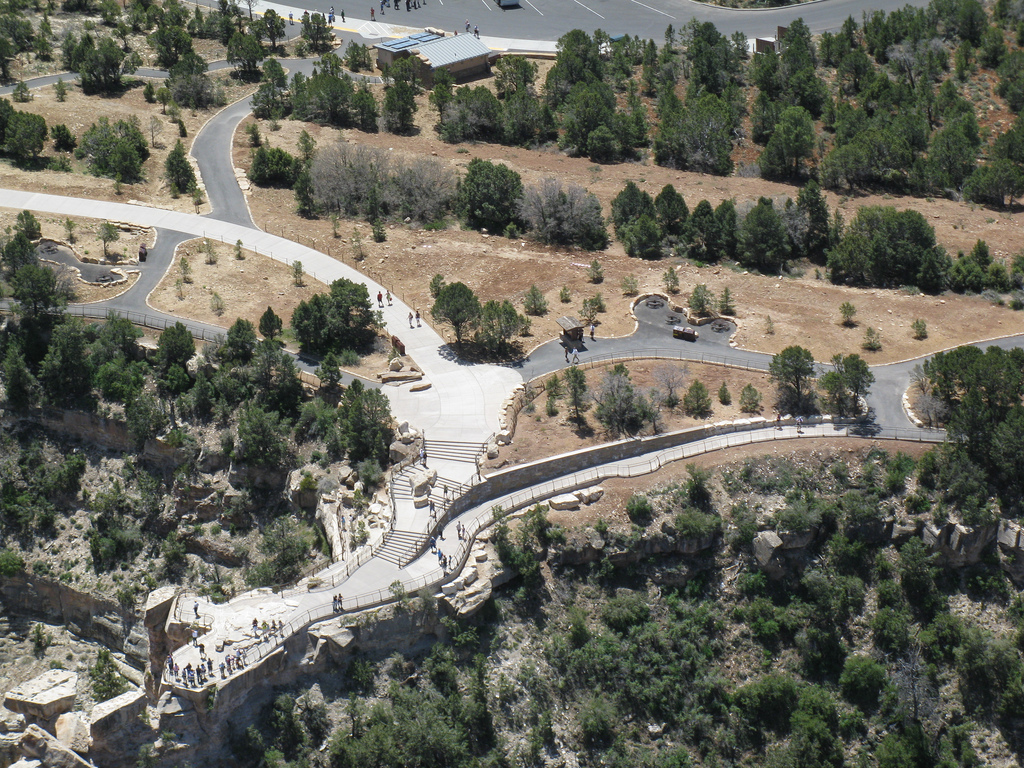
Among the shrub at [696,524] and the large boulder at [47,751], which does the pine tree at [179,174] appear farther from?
the shrub at [696,524]

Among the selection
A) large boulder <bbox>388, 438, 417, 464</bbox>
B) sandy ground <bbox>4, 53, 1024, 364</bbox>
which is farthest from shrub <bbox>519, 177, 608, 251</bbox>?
large boulder <bbox>388, 438, 417, 464</bbox>

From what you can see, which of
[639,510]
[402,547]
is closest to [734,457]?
[639,510]

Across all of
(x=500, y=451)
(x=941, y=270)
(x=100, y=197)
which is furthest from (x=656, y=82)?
(x=500, y=451)

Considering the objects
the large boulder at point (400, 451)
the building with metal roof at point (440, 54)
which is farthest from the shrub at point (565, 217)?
the building with metal roof at point (440, 54)

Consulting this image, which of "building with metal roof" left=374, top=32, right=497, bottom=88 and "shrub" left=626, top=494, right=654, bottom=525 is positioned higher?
"building with metal roof" left=374, top=32, right=497, bottom=88

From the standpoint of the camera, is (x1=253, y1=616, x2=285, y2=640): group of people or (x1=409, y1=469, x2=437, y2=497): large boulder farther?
(x1=409, y1=469, x2=437, y2=497): large boulder

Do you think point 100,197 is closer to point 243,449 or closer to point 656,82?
point 243,449

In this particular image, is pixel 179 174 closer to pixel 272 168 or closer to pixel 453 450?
pixel 272 168

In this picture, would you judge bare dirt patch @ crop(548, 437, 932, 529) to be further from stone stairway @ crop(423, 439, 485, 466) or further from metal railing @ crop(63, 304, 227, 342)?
metal railing @ crop(63, 304, 227, 342)
